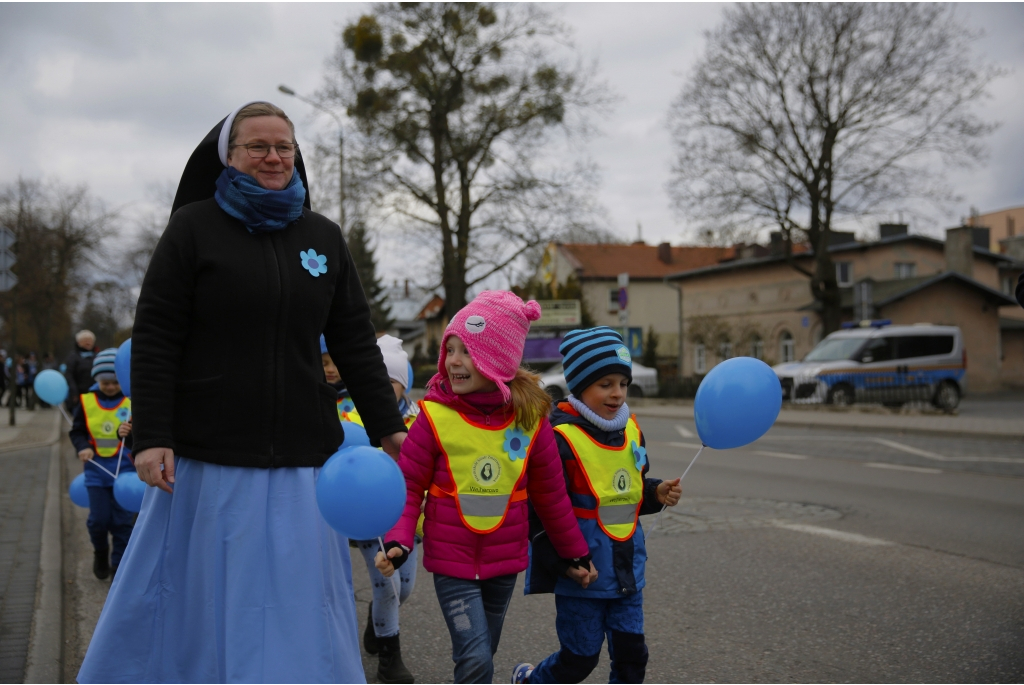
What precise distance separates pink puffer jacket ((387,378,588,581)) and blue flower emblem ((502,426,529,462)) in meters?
0.03

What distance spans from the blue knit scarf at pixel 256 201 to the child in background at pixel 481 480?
2.39 feet

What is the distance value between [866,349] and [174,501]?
72.2 ft

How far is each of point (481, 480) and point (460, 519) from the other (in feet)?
0.47

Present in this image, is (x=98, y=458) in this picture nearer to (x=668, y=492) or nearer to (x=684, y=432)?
(x=668, y=492)

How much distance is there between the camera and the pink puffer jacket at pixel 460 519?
2.91 metres

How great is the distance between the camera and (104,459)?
19.9 ft

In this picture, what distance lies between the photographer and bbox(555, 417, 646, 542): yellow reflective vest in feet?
10.4

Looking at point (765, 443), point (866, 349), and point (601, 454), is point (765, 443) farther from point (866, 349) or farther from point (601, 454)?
point (601, 454)

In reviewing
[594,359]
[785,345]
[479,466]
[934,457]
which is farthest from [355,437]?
[785,345]

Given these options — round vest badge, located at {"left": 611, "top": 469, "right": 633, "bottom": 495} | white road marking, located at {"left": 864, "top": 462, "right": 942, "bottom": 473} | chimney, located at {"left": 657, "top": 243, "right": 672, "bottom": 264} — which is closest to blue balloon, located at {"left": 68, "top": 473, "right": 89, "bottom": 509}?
round vest badge, located at {"left": 611, "top": 469, "right": 633, "bottom": 495}

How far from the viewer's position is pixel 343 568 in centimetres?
259

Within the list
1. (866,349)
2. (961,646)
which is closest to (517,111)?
(866,349)

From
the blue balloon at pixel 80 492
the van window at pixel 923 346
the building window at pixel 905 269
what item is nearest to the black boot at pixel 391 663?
the blue balloon at pixel 80 492

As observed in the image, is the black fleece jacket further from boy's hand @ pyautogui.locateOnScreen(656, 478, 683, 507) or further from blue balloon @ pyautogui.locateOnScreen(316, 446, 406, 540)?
boy's hand @ pyautogui.locateOnScreen(656, 478, 683, 507)
